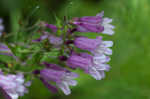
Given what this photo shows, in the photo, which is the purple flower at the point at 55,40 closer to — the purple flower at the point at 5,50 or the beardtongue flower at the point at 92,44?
the beardtongue flower at the point at 92,44

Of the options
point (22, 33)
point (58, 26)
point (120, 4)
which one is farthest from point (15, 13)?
point (58, 26)

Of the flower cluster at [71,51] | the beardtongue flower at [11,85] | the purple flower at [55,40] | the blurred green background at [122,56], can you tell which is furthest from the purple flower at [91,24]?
the blurred green background at [122,56]

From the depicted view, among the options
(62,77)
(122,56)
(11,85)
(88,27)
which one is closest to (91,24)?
(88,27)

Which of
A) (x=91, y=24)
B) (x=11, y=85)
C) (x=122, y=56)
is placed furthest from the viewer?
(x=122, y=56)

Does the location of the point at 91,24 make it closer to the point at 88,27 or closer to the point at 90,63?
the point at 88,27

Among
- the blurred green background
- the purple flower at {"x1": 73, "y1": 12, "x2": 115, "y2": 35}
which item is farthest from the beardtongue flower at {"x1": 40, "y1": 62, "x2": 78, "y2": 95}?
the blurred green background

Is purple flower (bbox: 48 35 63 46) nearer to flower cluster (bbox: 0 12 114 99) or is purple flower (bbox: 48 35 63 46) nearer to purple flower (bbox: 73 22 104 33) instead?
flower cluster (bbox: 0 12 114 99)
